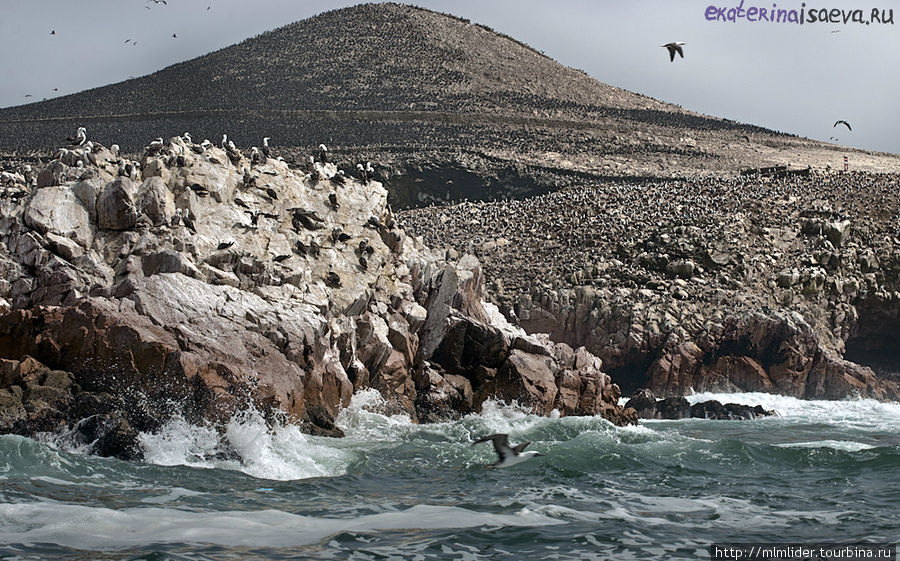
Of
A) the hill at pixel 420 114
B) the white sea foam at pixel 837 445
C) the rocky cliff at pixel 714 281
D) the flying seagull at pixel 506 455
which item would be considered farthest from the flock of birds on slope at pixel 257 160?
the hill at pixel 420 114

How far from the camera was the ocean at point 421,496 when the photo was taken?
11.1m

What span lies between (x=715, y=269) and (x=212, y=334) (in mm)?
30080

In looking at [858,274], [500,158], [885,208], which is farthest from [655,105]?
[858,274]

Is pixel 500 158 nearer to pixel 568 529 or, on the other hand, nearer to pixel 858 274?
pixel 858 274

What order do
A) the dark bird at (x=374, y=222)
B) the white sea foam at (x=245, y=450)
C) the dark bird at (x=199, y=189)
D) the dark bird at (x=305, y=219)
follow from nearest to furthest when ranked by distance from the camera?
the white sea foam at (x=245, y=450) → the dark bird at (x=199, y=189) → the dark bird at (x=305, y=219) → the dark bird at (x=374, y=222)

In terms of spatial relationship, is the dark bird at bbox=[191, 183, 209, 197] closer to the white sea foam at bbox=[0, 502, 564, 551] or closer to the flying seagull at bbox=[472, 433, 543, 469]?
the flying seagull at bbox=[472, 433, 543, 469]

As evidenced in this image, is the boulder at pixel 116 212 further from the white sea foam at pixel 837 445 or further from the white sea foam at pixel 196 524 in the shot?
the white sea foam at pixel 837 445

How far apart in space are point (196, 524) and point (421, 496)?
3.77 m

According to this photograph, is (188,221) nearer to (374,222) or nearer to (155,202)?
(155,202)

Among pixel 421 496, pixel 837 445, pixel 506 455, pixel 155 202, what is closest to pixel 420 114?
pixel 155 202

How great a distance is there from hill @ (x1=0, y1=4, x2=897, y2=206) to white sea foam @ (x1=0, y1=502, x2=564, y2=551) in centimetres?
5917

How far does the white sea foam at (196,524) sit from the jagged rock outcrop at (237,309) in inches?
164

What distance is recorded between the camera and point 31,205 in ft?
68.7

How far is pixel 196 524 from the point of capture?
11.6m
